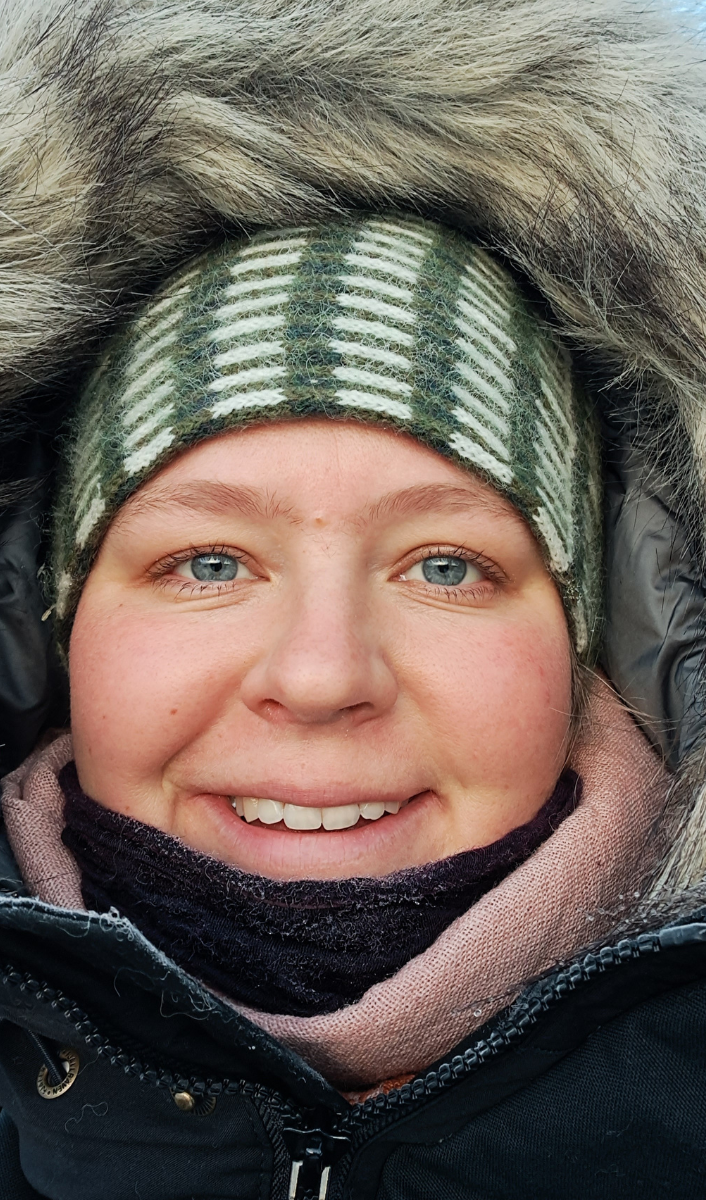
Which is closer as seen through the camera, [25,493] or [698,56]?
[698,56]

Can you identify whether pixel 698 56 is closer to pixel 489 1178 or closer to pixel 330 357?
pixel 330 357

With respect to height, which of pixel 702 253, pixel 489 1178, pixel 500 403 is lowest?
pixel 489 1178

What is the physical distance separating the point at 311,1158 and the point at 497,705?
1.89 feet

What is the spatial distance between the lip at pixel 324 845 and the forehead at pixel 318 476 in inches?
15.2

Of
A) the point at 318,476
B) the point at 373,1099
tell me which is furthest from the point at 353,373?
the point at 373,1099

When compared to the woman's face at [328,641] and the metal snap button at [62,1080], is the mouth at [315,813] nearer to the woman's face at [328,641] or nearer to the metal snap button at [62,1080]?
the woman's face at [328,641]

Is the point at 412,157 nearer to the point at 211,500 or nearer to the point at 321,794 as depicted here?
the point at 211,500

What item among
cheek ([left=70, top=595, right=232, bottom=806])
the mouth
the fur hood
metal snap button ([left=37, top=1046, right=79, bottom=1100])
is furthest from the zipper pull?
the fur hood

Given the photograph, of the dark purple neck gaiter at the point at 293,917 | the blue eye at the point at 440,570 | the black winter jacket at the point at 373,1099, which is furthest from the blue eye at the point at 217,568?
the black winter jacket at the point at 373,1099

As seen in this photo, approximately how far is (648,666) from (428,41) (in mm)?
943

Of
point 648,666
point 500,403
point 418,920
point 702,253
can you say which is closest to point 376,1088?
point 418,920

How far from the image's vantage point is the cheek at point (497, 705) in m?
1.41

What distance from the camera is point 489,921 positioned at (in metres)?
1.33

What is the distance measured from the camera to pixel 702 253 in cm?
147
